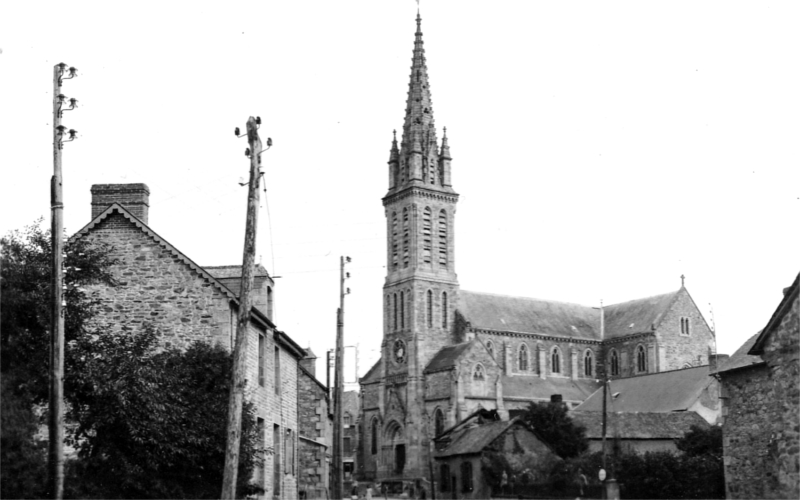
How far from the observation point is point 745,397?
86.6ft

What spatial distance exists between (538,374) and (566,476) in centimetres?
4999

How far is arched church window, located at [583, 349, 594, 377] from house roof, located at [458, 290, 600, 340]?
162 cm

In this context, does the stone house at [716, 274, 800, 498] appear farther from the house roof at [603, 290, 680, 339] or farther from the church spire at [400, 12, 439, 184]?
the house roof at [603, 290, 680, 339]

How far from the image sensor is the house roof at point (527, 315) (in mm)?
100625

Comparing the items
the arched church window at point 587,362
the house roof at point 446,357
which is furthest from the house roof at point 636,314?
the house roof at point 446,357

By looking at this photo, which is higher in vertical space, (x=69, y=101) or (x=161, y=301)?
(x=69, y=101)

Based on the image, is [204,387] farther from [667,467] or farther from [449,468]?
[449,468]

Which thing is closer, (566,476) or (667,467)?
(667,467)

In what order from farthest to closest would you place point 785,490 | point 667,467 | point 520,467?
point 520,467 < point 667,467 < point 785,490

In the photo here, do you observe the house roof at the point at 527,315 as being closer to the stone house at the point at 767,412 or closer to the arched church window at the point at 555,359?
the arched church window at the point at 555,359

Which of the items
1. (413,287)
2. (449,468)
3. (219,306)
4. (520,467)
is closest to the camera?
(219,306)

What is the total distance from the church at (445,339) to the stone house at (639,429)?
27.6 metres

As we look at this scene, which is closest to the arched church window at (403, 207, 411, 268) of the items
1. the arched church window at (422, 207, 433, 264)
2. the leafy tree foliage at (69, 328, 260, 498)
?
the arched church window at (422, 207, 433, 264)

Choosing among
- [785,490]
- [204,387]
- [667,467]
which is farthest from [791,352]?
[667,467]
